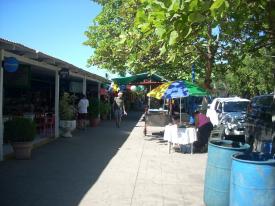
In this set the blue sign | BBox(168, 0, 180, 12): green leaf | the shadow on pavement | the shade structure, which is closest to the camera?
BBox(168, 0, 180, 12): green leaf

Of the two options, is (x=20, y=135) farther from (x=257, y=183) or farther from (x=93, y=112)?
(x=93, y=112)

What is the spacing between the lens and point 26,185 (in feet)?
26.8

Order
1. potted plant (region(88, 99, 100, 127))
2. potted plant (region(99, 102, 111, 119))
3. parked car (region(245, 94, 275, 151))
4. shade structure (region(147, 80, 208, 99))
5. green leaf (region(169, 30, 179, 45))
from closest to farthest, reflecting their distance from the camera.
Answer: green leaf (region(169, 30, 179, 45)), parked car (region(245, 94, 275, 151)), shade structure (region(147, 80, 208, 99)), potted plant (region(88, 99, 100, 127)), potted plant (region(99, 102, 111, 119))

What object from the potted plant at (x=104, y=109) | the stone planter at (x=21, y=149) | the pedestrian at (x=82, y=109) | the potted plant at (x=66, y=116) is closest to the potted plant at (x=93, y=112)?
the potted plant at (x=104, y=109)

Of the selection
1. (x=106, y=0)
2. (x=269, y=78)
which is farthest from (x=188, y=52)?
(x=269, y=78)

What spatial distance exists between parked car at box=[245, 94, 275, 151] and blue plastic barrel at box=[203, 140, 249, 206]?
426 cm

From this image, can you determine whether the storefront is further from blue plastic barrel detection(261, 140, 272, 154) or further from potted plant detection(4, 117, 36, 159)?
blue plastic barrel detection(261, 140, 272, 154)

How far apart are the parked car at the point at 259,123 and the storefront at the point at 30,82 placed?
6.14 metres

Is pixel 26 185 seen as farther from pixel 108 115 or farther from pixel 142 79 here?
pixel 108 115

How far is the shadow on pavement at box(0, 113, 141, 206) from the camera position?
24.0 feet

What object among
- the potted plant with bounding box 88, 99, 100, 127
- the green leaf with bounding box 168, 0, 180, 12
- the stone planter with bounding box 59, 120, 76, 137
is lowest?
the stone planter with bounding box 59, 120, 76, 137

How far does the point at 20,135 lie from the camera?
10703mm

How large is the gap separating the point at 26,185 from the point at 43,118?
25.7 feet

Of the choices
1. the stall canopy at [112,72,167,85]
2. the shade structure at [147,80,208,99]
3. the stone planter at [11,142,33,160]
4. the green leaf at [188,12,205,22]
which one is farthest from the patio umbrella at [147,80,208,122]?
the green leaf at [188,12,205,22]
